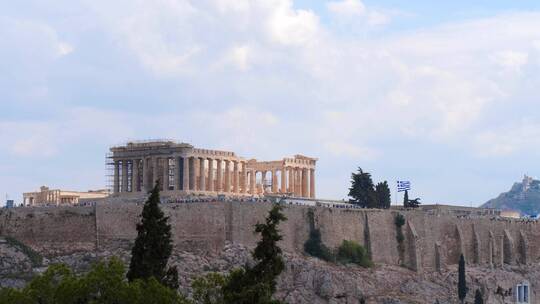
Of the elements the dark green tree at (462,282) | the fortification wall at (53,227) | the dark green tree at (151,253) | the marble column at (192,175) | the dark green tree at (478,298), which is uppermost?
the marble column at (192,175)

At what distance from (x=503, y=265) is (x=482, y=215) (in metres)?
5.41

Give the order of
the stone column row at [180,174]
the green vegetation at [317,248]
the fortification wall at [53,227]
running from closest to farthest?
1. the fortification wall at [53,227]
2. the green vegetation at [317,248]
3. the stone column row at [180,174]

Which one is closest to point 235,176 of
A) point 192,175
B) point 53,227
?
point 192,175

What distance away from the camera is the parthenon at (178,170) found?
85750 mm

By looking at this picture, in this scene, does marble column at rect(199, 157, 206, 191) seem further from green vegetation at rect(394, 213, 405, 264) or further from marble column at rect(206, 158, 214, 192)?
green vegetation at rect(394, 213, 405, 264)

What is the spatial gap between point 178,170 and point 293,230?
12.6 meters

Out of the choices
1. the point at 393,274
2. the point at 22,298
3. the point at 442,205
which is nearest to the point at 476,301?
the point at 393,274

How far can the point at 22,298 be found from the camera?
4053 centimetres

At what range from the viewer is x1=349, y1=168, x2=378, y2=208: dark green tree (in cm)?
8962

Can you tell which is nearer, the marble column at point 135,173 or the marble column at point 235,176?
the marble column at point 135,173

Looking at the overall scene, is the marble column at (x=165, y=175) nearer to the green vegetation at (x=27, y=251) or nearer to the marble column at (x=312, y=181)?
the marble column at (x=312, y=181)

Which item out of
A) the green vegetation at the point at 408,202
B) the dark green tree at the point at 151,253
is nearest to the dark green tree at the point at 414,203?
the green vegetation at the point at 408,202

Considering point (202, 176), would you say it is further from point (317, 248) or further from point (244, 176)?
point (317, 248)

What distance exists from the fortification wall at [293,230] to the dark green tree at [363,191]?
381 centimetres
